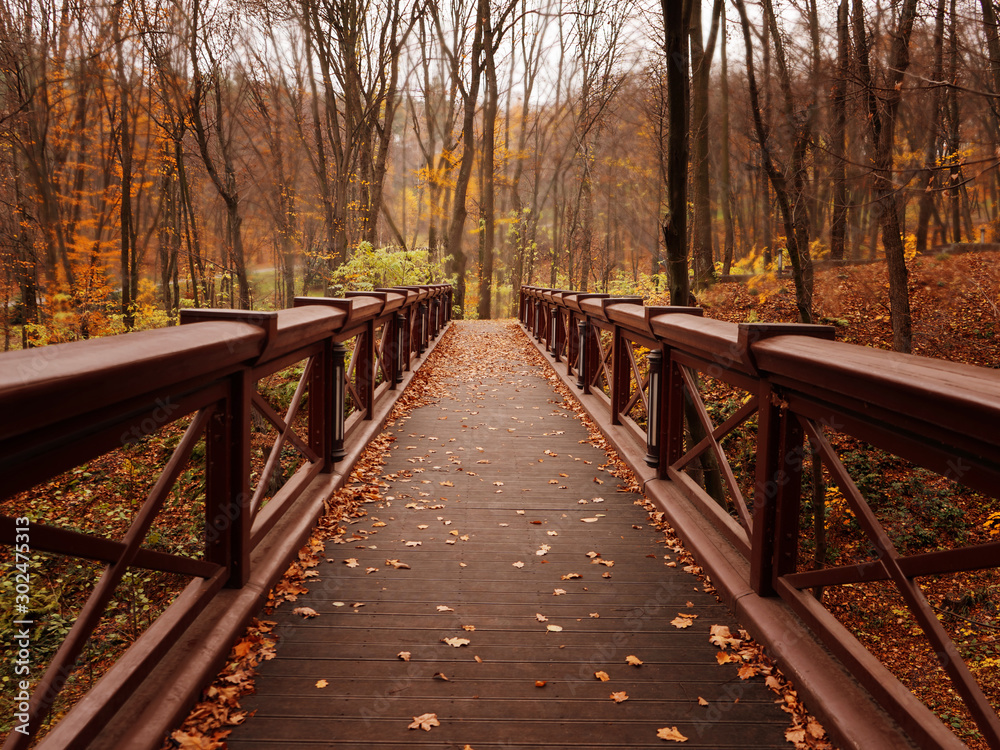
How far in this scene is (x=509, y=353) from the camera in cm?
1491

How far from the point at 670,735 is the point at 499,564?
178 cm

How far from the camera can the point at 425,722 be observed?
8.51 ft

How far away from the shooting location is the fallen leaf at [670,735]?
8.29 ft

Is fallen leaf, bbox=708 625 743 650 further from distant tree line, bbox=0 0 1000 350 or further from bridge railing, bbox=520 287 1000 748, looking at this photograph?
distant tree line, bbox=0 0 1000 350

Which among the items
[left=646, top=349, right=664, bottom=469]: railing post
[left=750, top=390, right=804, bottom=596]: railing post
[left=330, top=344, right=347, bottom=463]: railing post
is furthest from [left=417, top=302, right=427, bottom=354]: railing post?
[left=750, top=390, right=804, bottom=596]: railing post

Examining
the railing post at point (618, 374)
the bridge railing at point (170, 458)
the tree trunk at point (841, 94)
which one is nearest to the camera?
the bridge railing at point (170, 458)

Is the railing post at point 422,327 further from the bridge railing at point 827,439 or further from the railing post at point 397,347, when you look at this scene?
the bridge railing at point 827,439

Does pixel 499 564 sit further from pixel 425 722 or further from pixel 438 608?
pixel 425 722

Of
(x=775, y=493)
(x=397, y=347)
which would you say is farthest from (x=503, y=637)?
(x=397, y=347)

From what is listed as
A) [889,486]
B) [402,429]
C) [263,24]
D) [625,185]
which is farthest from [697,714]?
[625,185]

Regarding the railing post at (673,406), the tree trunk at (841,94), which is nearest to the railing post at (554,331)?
the tree trunk at (841,94)

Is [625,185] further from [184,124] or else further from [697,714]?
[697,714]

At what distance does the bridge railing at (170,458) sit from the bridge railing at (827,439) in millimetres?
2429

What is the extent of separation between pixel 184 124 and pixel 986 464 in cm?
1799
